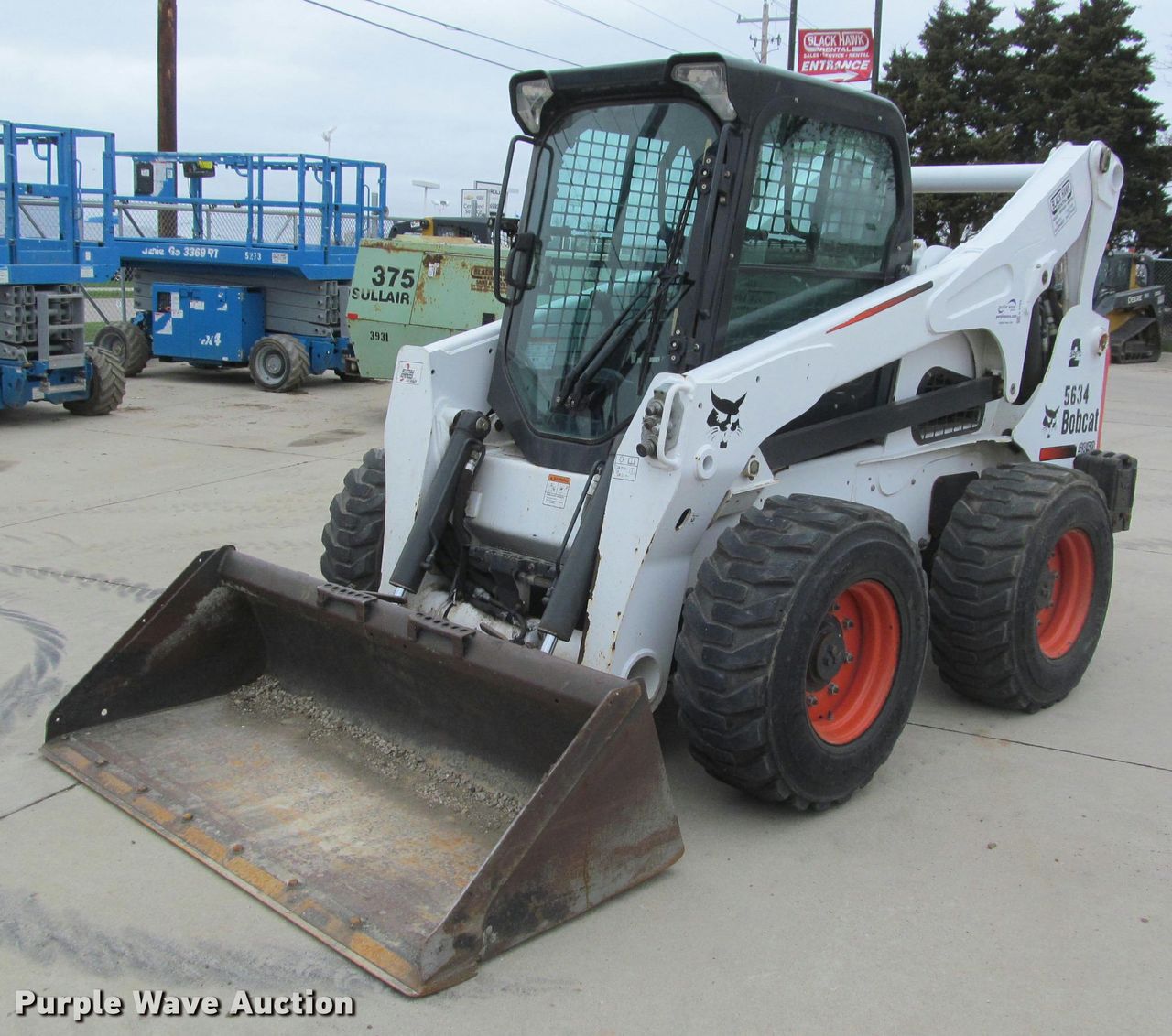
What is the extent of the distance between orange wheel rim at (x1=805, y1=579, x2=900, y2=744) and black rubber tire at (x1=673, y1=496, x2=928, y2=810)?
109mm

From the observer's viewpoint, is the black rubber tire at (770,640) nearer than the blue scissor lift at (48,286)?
Yes

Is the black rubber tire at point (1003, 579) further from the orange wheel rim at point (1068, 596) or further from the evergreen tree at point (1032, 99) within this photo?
the evergreen tree at point (1032, 99)

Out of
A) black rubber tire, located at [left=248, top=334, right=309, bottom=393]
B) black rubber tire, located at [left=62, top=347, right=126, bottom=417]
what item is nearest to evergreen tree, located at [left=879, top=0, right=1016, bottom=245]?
black rubber tire, located at [left=248, top=334, right=309, bottom=393]

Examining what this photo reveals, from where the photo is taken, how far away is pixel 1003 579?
173 inches

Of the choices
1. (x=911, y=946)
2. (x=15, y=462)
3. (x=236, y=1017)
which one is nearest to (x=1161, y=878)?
(x=911, y=946)

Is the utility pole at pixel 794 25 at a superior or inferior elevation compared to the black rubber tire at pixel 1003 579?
superior

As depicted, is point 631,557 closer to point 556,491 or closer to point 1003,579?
point 556,491

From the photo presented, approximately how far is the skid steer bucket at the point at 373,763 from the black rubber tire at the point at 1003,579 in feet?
5.37

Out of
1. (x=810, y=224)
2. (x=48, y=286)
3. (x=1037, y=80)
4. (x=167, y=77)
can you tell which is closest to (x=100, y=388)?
(x=48, y=286)

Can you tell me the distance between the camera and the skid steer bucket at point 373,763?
9.93ft

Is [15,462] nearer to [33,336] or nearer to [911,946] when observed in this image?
[33,336]

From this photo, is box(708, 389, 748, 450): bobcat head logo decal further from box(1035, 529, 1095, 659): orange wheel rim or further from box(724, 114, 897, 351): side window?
box(1035, 529, 1095, 659): orange wheel rim

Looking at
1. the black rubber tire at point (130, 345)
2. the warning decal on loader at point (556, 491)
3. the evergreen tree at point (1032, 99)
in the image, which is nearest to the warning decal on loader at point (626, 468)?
the warning decal on loader at point (556, 491)

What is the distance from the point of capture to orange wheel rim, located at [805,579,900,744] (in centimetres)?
387
